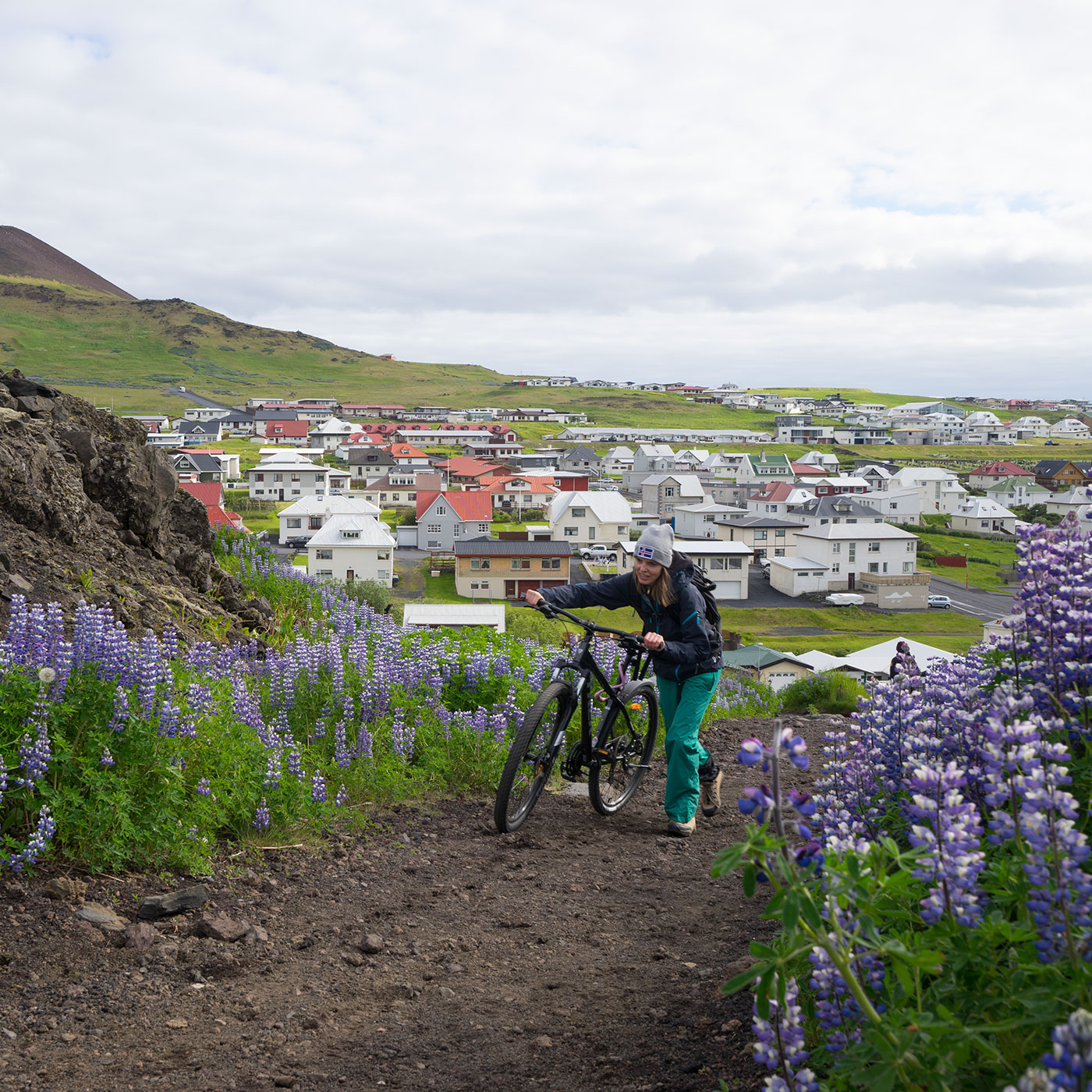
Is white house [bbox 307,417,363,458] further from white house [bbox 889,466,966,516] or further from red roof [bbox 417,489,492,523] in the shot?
white house [bbox 889,466,966,516]

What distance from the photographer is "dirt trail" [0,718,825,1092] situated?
2.80 m

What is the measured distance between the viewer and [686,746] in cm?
545

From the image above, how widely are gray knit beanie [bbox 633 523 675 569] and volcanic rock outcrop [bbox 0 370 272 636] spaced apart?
3.60 meters

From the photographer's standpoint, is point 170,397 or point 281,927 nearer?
point 281,927

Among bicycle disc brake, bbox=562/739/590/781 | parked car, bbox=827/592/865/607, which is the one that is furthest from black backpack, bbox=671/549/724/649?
parked car, bbox=827/592/865/607

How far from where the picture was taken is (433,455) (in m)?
109

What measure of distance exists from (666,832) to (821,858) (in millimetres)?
3788

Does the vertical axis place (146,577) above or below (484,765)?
above

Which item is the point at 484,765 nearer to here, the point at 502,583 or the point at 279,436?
the point at 502,583

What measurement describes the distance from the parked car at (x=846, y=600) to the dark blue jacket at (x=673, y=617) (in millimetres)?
50481

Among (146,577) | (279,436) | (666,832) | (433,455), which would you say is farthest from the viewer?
(279,436)

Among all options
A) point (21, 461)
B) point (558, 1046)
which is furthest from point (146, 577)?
point (558, 1046)

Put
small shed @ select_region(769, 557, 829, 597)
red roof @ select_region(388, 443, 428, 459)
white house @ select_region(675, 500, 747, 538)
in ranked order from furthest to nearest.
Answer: red roof @ select_region(388, 443, 428, 459) < white house @ select_region(675, 500, 747, 538) < small shed @ select_region(769, 557, 829, 597)

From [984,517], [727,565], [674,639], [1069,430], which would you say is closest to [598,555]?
[727,565]
